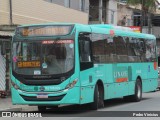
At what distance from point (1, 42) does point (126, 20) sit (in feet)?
112

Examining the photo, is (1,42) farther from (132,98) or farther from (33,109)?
(132,98)

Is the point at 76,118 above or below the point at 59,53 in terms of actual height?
below

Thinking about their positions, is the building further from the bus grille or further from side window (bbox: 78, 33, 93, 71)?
the bus grille

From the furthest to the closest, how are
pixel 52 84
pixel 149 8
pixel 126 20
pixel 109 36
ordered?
pixel 126 20 < pixel 149 8 < pixel 109 36 < pixel 52 84

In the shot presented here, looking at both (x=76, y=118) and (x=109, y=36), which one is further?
(x=109, y=36)

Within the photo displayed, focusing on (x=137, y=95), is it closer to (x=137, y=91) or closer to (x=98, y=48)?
(x=137, y=91)

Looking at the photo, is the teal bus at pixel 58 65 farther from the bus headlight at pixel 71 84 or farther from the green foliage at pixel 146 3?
the green foliage at pixel 146 3

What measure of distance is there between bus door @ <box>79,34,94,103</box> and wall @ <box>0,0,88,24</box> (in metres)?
7.38

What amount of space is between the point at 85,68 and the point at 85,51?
614mm

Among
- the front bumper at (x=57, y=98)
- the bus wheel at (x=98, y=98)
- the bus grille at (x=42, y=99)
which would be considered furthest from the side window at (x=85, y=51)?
the bus grille at (x=42, y=99)

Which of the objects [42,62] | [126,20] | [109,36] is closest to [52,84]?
[42,62]

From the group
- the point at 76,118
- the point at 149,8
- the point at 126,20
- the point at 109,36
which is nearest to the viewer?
the point at 76,118

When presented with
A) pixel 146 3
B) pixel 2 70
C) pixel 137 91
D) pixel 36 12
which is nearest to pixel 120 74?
pixel 137 91

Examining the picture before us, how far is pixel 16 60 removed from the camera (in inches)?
643
